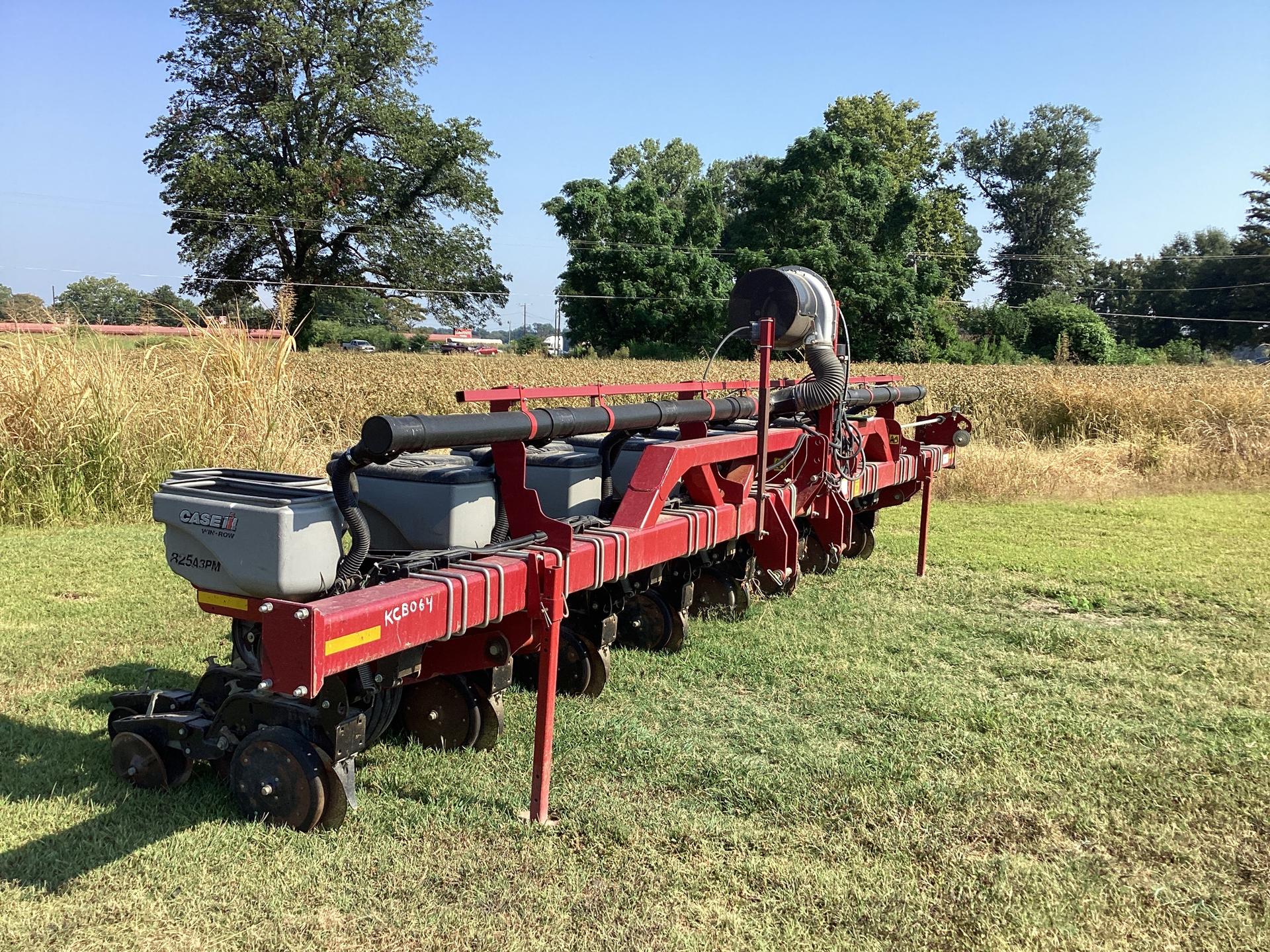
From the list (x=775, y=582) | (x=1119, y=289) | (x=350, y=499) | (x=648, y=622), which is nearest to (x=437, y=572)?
(x=350, y=499)

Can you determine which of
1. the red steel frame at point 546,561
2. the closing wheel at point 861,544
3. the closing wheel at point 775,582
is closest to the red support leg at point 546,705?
the red steel frame at point 546,561

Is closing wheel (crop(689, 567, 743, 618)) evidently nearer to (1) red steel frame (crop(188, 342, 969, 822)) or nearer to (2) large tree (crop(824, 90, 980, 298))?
(1) red steel frame (crop(188, 342, 969, 822))

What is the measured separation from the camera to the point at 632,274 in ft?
133

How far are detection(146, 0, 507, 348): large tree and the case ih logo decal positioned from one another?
1332 inches

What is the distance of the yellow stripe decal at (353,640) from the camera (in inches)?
101

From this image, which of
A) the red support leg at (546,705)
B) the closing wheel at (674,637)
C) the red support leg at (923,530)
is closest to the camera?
the red support leg at (546,705)

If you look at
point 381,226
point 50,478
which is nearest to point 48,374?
point 50,478

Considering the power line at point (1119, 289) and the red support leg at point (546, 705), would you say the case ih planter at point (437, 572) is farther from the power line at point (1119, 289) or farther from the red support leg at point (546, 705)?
the power line at point (1119, 289)

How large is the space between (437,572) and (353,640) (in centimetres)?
51

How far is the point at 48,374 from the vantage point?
28.3 feet

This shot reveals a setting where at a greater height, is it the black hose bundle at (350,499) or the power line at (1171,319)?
the power line at (1171,319)

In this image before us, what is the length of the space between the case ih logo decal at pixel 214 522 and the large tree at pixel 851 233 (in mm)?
34809

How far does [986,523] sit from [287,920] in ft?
28.7

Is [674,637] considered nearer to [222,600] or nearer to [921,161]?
[222,600]
